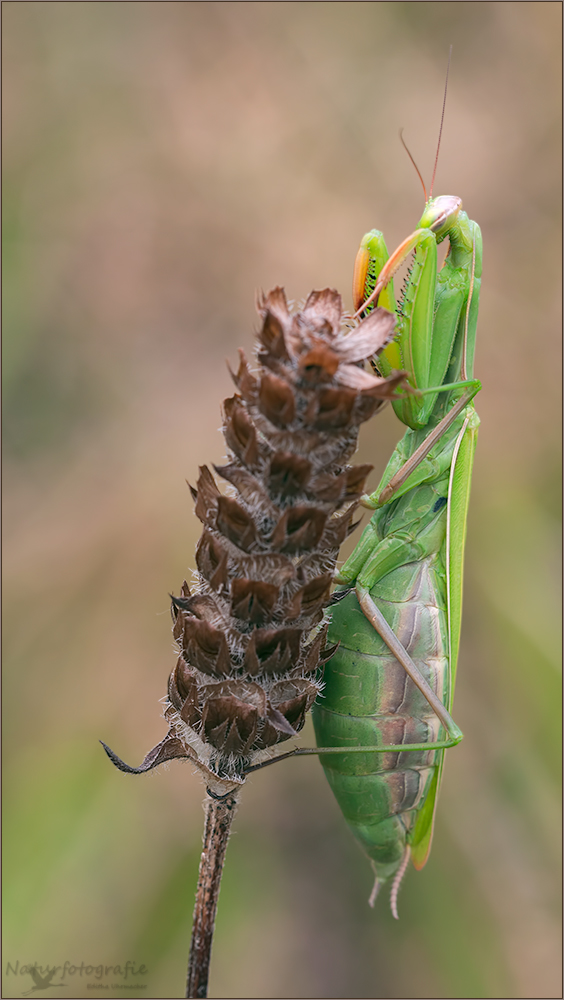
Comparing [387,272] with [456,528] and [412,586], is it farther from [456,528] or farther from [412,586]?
[412,586]

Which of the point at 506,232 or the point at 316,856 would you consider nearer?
the point at 316,856

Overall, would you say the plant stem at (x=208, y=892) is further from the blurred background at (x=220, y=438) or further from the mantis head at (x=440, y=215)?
the mantis head at (x=440, y=215)

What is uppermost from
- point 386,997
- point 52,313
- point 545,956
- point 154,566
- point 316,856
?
point 52,313

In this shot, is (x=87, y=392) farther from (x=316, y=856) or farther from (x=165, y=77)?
(x=316, y=856)

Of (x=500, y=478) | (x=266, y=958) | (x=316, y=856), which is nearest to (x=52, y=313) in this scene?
(x=500, y=478)

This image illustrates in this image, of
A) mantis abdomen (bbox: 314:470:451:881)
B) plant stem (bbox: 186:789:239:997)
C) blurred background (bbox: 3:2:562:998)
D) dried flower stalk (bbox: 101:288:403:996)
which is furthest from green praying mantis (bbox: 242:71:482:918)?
blurred background (bbox: 3:2:562:998)

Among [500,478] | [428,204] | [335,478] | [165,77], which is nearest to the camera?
[335,478]

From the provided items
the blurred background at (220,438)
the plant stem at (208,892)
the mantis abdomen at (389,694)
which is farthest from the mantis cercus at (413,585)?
the blurred background at (220,438)
